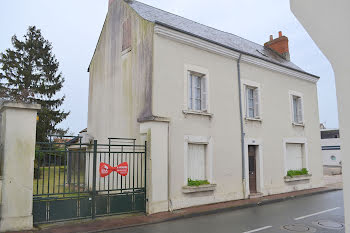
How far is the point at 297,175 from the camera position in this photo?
47.5ft

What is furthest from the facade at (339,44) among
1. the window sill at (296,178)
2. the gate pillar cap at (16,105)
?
the window sill at (296,178)

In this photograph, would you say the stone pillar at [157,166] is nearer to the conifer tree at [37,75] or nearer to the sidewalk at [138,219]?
the sidewalk at [138,219]

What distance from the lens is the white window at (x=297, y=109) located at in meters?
15.8

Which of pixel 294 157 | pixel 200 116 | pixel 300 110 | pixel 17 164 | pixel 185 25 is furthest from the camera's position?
pixel 300 110

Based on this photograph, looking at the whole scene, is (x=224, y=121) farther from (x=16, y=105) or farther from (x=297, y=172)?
(x=16, y=105)

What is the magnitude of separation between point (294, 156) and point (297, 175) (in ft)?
3.56

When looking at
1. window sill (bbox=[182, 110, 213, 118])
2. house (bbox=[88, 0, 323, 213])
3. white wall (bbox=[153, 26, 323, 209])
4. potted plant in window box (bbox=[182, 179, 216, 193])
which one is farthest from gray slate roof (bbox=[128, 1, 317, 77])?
potted plant in window box (bbox=[182, 179, 216, 193])

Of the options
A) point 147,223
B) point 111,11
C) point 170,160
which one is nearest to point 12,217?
point 147,223

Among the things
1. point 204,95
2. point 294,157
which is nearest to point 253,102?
point 204,95

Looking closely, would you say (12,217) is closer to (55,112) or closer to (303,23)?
(303,23)

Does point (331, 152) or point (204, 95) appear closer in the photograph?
point (204, 95)

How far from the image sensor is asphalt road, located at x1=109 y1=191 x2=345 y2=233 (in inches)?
293

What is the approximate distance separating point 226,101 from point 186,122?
2.50 meters

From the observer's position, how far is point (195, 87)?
11.4 metres
